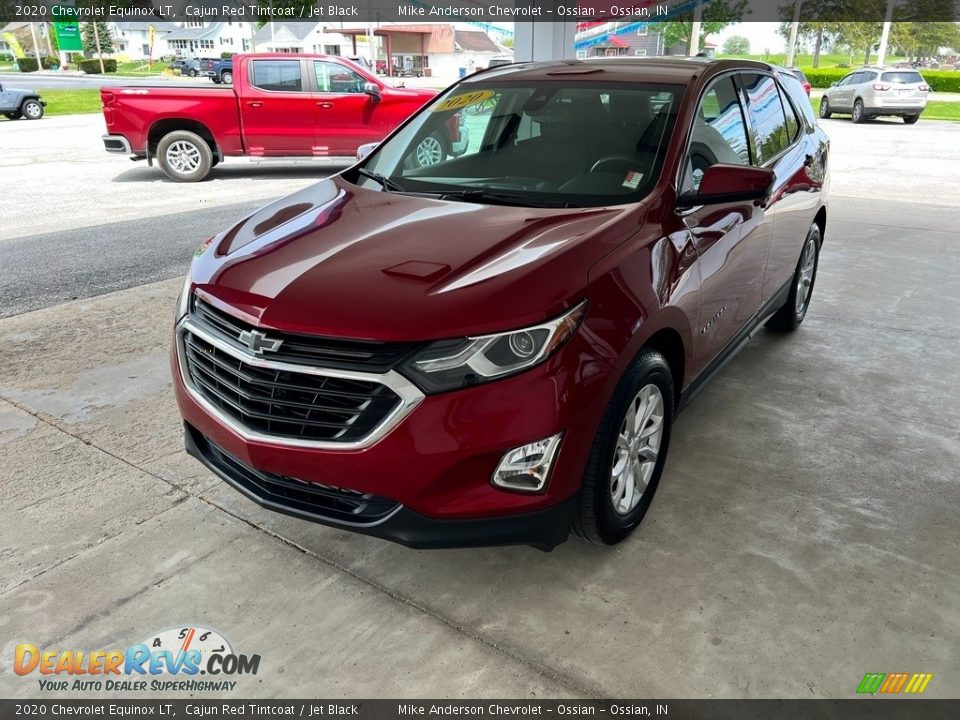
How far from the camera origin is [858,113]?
22922 millimetres

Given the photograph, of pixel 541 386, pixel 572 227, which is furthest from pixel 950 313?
pixel 541 386

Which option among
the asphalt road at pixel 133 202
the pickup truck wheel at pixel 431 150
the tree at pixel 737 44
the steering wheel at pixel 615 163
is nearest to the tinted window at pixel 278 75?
the asphalt road at pixel 133 202

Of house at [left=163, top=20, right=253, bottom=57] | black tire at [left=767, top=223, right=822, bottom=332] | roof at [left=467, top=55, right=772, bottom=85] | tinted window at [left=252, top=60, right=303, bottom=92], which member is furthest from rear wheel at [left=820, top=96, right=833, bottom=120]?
house at [left=163, top=20, right=253, bottom=57]

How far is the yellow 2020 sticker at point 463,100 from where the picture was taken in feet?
12.8

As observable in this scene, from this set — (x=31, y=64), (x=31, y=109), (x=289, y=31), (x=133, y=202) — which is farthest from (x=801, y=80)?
(x=31, y=64)

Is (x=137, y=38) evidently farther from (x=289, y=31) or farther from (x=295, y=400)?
(x=295, y=400)

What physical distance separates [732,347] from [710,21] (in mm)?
61455

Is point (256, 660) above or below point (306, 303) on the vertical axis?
below

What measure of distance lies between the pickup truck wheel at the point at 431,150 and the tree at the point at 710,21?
5140 cm

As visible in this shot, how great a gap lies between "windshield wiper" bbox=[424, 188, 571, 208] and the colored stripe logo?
1.87 meters

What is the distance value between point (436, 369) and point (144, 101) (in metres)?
10.4

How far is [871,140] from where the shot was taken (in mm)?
17828

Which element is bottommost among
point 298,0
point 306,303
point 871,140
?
point 871,140

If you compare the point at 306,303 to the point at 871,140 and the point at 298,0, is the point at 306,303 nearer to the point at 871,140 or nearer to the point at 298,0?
the point at 871,140
